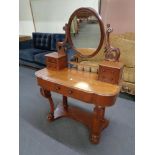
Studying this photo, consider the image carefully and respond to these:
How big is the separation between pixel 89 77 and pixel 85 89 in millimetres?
291

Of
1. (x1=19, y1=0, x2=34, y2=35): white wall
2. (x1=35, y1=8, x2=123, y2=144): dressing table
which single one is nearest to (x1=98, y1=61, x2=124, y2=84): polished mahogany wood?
(x1=35, y1=8, x2=123, y2=144): dressing table

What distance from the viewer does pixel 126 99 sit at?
2.83m

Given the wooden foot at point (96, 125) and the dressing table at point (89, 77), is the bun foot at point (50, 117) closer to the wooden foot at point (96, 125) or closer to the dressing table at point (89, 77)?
the dressing table at point (89, 77)

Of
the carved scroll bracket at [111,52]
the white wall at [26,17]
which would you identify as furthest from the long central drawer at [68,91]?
the white wall at [26,17]

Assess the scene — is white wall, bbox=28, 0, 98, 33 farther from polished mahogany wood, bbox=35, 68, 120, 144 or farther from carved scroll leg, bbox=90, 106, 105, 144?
carved scroll leg, bbox=90, 106, 105, 144

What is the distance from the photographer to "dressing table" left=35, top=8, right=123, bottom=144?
157cm

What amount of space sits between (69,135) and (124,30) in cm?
225

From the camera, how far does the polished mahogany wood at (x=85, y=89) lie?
154 centimetres

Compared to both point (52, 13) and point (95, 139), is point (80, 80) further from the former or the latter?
point (52, 13)

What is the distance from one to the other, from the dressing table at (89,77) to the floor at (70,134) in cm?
12

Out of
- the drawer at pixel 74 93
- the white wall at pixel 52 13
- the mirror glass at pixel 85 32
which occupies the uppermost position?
the white wall at pixel 52 13
